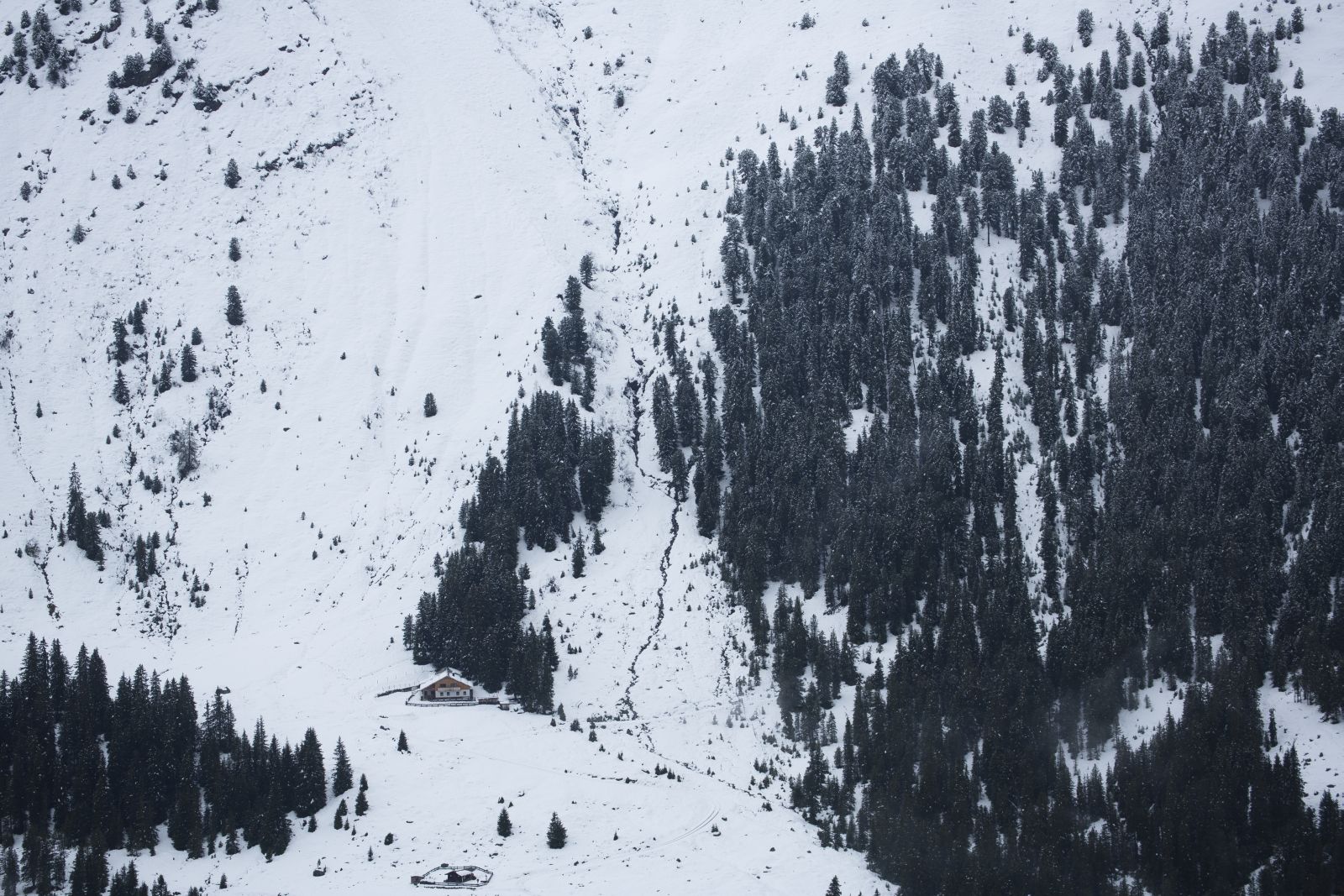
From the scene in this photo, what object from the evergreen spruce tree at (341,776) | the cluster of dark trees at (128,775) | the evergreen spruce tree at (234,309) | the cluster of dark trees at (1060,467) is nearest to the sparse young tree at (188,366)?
the evergreen spruce tree at (234,309)

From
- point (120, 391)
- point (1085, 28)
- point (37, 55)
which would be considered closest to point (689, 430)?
point (120, 391)

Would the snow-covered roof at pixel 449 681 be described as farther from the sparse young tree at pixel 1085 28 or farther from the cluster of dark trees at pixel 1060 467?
the sparse young tree at pixel 1085 28

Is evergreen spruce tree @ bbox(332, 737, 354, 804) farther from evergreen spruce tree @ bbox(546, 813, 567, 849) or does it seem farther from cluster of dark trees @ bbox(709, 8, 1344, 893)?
cluster of dark trees @ bbox(709, 8, 1344, 893)

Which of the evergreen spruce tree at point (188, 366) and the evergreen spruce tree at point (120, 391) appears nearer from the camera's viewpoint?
the evergreen spruce tree at point (120, 391)

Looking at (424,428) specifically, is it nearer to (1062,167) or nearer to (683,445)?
(683,445)

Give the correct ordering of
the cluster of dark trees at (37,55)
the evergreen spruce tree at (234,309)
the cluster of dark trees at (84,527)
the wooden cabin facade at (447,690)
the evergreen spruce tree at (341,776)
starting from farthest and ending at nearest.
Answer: the cluster of dark trees at (37,55), the evergreen spruce tree at (234,309), the cluster of dark trees at (84,527), the wooden cabin facade at (447,690), the evergreen spruce tree at (341,776)

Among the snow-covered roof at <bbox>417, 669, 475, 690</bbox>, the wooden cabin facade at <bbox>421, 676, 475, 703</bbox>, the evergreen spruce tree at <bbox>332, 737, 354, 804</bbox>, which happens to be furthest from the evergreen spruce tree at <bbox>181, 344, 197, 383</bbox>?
the evergreen spruce tree at <bbox>332, 737, 354, 804</bbox>

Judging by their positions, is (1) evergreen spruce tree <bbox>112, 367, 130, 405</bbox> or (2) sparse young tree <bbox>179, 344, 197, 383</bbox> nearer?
(1) evergreen spruce tree <bbox>112, 367, 130, 405</bbox>
